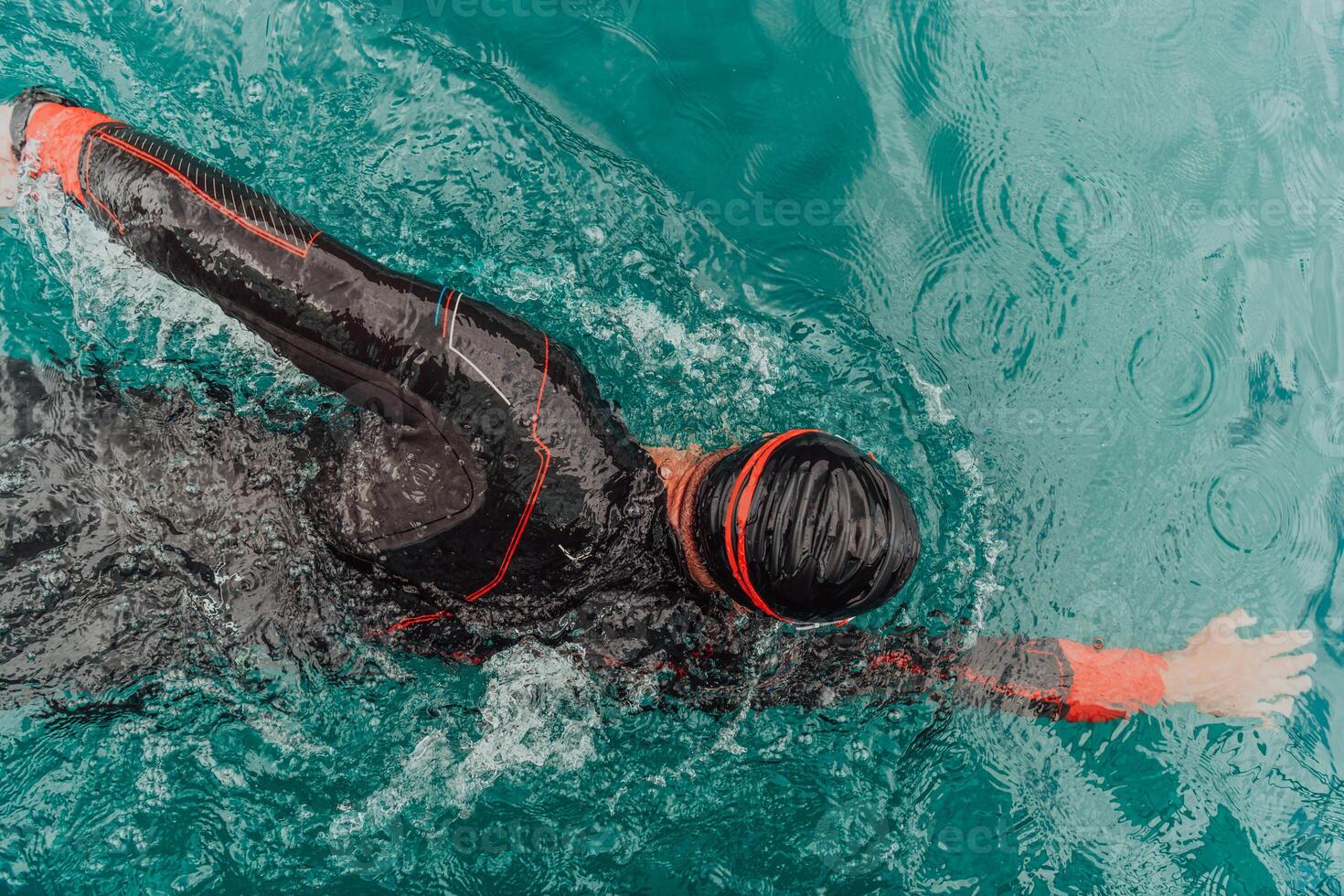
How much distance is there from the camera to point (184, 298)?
3.45m

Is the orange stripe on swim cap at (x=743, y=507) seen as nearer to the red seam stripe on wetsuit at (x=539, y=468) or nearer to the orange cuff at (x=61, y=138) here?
the red seam stripe on wetsuit at (x=539, y=468)

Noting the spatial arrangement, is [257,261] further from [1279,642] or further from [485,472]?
[1279,642]

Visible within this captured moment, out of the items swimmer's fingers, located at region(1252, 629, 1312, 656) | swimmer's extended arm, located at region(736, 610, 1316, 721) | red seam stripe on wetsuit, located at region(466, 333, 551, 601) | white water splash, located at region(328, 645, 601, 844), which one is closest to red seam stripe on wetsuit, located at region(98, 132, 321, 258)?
red seam stripe on wetsuit, located at region(466, 333, 551, 601)

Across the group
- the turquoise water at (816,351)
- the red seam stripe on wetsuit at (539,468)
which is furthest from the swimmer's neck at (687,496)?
the turquoise water at (816,351)

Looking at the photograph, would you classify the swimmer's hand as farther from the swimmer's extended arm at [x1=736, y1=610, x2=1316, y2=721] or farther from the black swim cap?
the black swim cap

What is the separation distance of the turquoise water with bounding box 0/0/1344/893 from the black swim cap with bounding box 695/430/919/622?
1200mm

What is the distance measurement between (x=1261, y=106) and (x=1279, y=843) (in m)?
4.33

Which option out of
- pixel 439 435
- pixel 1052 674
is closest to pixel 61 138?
pixel 439 435

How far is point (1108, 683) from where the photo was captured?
3.32m

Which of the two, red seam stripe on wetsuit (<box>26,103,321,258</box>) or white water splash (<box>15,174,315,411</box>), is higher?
red seam stripe on wetsuit (<box>26,103,321,258</box>)

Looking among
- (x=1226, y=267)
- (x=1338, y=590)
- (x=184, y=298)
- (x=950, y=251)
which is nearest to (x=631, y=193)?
(x=950, y=251)

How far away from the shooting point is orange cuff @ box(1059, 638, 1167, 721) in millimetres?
3301

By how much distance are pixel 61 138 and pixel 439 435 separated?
1545 mm

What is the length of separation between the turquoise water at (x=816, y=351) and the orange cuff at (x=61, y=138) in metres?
0.91
